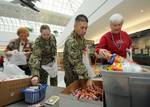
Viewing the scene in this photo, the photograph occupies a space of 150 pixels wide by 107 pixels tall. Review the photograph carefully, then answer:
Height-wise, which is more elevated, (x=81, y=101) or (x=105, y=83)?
(x=105, y=83)

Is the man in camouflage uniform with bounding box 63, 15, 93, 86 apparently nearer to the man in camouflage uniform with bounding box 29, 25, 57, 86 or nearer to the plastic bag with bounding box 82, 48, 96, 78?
the plastic bag with bounding box 82, 48, 96, 78

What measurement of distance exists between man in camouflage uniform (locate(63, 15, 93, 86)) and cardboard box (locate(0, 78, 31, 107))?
0.42 m

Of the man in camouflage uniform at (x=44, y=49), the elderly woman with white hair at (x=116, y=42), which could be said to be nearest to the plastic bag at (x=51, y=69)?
the man in camouflage uniform at (x=44, y=49)

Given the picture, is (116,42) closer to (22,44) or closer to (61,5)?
(22,44)

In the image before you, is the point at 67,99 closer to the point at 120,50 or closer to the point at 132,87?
→ the point at 132,87

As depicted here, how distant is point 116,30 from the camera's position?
178 centimetres

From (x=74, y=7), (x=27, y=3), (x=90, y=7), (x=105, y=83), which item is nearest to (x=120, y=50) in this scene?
(x=105, y=83)

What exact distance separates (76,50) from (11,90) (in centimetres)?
59

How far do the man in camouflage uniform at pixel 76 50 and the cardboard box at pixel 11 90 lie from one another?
1.36ft

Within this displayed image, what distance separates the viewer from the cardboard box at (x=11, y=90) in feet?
3.96

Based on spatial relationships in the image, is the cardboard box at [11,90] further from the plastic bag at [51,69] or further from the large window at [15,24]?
the large window at [15,24]

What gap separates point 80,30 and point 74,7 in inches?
575

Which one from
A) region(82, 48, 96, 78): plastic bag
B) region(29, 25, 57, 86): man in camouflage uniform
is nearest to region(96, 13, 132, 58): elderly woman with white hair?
region(82, 48, 96, 78): plastic bag

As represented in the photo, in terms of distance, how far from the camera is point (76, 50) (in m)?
1.56
